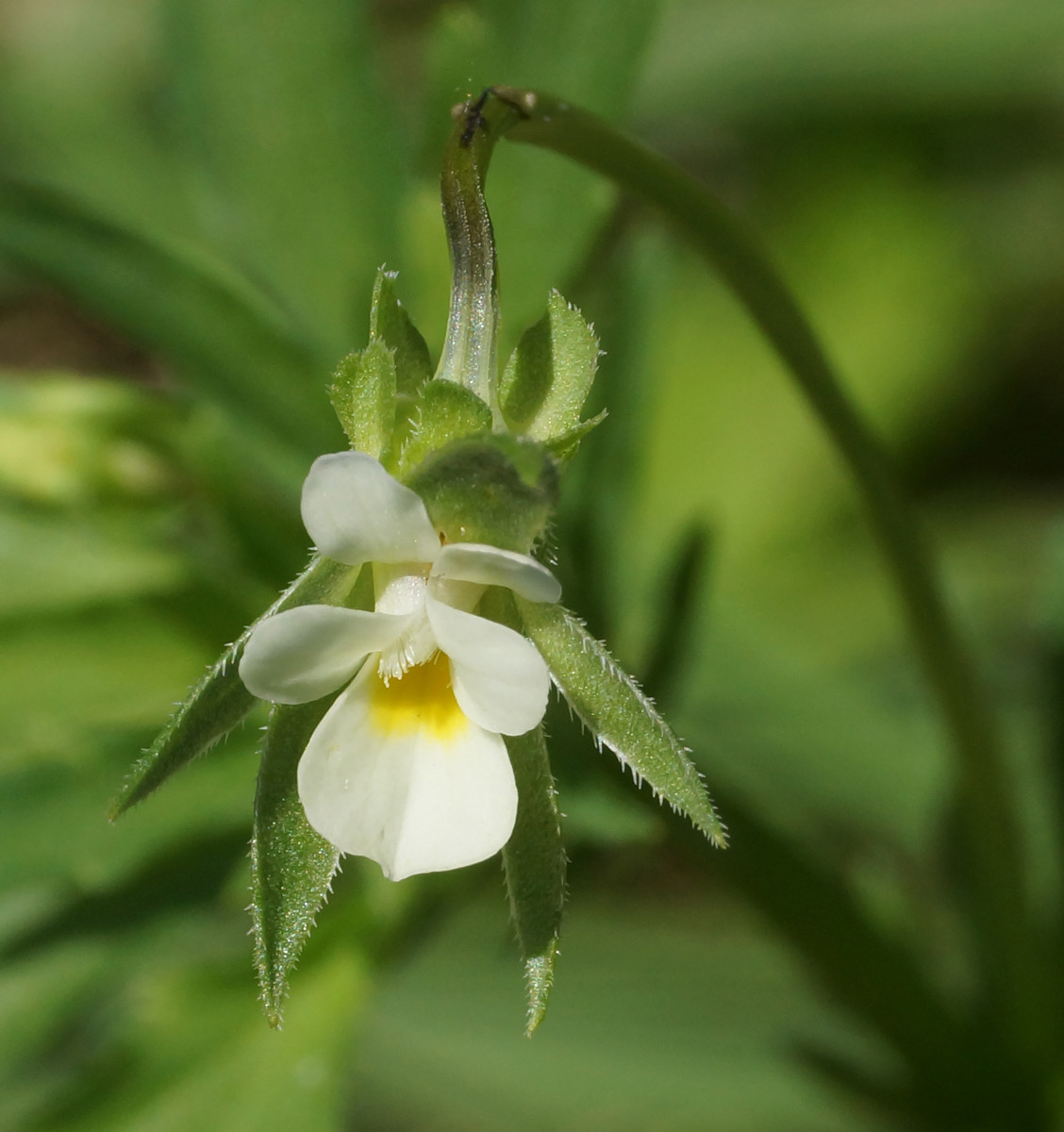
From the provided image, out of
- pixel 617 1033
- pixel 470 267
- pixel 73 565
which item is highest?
pixel 470 267

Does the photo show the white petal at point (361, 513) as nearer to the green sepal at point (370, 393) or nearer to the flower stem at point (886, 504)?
the green sepal at point (370, 393)

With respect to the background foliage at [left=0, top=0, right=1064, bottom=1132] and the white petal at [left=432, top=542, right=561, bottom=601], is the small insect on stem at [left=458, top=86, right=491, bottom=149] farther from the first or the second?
the background foliage at [left=0, top=0, right=1064, bottom=1132]

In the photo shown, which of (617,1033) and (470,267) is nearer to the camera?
(470,267)

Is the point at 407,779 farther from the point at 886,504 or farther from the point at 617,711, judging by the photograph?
the point at 886,504

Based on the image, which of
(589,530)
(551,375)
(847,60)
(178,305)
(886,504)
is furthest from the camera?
(847,60)

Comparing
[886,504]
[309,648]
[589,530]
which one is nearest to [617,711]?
[309,648]

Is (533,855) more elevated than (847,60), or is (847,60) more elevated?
(847,60)

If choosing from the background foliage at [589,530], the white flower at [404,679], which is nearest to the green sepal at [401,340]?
the white flower at [404,679]
